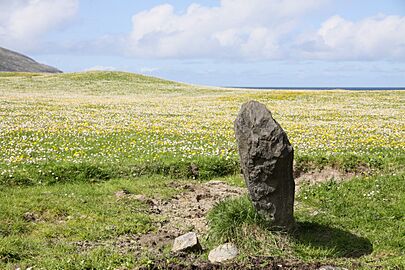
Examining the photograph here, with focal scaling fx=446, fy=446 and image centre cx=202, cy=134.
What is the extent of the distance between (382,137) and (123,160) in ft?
42.2

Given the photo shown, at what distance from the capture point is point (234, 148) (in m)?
18.2

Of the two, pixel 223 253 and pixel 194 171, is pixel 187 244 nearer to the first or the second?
pixel 223 253

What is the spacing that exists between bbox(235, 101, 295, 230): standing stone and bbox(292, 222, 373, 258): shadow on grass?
53cm

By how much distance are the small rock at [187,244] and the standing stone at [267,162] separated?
1.61 metres

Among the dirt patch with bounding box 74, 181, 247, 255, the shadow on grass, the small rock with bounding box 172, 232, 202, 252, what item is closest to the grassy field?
the shadow on grass

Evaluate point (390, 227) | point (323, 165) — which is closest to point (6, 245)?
point (390, 227)

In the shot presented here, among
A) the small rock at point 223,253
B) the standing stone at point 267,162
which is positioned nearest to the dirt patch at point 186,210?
the small rock at point 223,253

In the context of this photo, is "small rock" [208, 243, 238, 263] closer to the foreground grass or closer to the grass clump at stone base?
the grass clump at stone base

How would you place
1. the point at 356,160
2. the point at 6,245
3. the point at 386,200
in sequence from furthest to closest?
the point at 356,160 → the point at 386,200 → the point at 6,245

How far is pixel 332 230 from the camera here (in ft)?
34.1

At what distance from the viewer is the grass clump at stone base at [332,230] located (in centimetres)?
905

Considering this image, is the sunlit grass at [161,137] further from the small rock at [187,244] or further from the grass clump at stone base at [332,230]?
the small rock at [187,244]

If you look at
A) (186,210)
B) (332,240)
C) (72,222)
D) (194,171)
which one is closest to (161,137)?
(194,171)

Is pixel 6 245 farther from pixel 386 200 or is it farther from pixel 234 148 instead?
pixel 234 148
